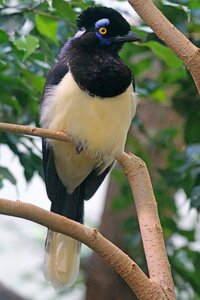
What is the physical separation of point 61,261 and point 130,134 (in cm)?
96

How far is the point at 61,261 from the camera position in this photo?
2336 millimetres

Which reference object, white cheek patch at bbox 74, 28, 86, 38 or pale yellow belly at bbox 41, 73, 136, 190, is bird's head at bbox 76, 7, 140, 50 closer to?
white cheek patch at bbox 74, 28, 86, 38

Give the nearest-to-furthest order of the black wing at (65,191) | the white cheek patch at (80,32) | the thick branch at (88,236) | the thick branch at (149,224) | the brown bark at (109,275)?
1. the thick branch at (88,236)
2. the thick branch at (149,224)
3. the white cheek patch at (80,32)
4. the black wing at (65,191)
5. the brown bark at (109,275)

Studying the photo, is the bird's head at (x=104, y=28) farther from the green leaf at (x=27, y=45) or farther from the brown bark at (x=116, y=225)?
the brown bark at (x=116, y=225)

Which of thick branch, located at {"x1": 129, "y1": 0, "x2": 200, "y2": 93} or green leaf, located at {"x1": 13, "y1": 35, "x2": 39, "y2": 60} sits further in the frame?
green leaf, located at {"x1": 13, "y1": 35, "x2": 39, "y2": 60}

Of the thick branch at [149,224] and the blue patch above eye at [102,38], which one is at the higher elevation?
the thick branch at [149,224]

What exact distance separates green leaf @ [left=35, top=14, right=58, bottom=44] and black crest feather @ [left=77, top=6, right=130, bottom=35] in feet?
0.60

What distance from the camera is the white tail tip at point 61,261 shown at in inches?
89.5

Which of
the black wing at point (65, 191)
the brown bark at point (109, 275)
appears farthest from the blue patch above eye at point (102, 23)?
the brown bark at point (109, 275)

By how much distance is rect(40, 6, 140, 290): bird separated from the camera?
2207 millimetres

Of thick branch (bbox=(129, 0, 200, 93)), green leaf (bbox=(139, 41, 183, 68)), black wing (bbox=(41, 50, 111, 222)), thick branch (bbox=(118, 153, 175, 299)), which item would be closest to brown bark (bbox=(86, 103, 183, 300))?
black wing (bbox=(41, 50, 111, 222))

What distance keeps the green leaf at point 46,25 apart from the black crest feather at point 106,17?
0.18 m

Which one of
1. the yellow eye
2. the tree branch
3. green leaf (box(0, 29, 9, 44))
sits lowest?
green leaf (box(0, 29, 9, 44))

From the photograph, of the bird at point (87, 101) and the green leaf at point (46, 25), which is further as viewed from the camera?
the green leaf at point (46, 25)
